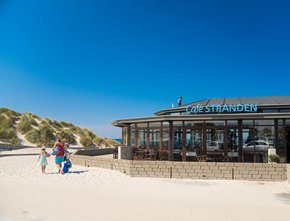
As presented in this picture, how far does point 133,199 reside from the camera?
909cm

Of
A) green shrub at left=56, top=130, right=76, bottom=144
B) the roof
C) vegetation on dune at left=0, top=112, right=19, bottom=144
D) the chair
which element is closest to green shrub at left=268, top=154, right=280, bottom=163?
the chair

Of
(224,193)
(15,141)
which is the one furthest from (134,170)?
(15,141)

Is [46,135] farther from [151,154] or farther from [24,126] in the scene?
[151,154]

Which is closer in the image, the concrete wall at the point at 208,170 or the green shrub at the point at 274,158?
the concrete wall at the point at 208,170

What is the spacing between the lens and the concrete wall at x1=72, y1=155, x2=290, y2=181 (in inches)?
515

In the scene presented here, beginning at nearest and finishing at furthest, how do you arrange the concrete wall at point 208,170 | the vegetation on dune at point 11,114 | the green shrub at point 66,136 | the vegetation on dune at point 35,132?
the concrete wall at point 208,170 < the vegetation on dune at point 35,132 < the green shrub at point 66,136 < the vegetation on dune at point 11,114

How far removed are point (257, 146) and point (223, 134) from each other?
7.04 feet

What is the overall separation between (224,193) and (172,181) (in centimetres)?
290

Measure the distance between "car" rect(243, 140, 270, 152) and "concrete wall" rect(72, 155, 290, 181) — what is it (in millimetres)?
4289

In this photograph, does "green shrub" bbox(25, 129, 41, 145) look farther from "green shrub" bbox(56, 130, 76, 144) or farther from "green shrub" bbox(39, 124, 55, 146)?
"green shrub" bbox(56, 130, 76, 144)

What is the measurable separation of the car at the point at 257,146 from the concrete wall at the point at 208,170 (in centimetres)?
429

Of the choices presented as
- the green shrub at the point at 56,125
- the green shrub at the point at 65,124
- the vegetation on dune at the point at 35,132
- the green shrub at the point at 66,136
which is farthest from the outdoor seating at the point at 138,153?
the green shrub at the point at 65,124

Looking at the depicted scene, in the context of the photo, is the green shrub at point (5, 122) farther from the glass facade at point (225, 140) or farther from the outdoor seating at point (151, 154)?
the glass facade at point (225, 140)

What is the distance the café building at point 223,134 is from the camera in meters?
17.0
